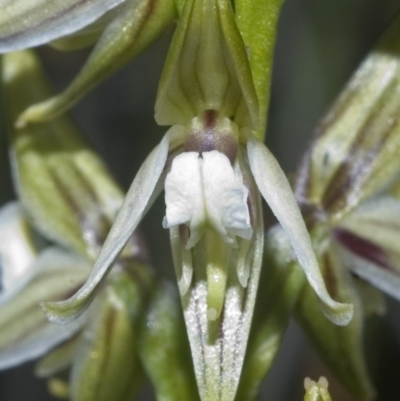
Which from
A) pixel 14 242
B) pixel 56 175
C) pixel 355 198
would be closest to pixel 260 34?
pixel 355 198

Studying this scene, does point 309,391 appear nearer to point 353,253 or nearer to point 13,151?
point 353,253

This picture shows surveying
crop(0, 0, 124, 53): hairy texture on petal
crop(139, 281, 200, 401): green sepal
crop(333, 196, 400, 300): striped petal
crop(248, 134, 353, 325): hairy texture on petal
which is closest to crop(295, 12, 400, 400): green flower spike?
crop(333, 196, 400, 300): striped petal

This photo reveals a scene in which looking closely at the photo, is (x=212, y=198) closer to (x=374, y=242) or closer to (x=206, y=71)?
(x=206, y=71)

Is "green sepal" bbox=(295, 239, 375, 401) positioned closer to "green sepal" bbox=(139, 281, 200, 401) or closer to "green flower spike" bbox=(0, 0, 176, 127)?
"green sepal" bbox=(139, 281, 200, 401)

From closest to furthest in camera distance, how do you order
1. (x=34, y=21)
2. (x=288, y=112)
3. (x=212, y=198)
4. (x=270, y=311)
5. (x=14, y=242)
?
(x=212, y=198)
(x=34, y=21)
(x=270, y=311)
(x=14, y=242)
(x=288, y=112)

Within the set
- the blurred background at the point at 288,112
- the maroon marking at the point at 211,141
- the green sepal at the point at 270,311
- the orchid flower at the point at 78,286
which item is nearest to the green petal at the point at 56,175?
the orchid flower at the point at 78,286

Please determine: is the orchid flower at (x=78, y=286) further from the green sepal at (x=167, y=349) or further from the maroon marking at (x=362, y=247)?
the maroon marking at (x=362, y=247)

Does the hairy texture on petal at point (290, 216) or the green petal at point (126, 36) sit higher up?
the green petal at point (126, 36)
